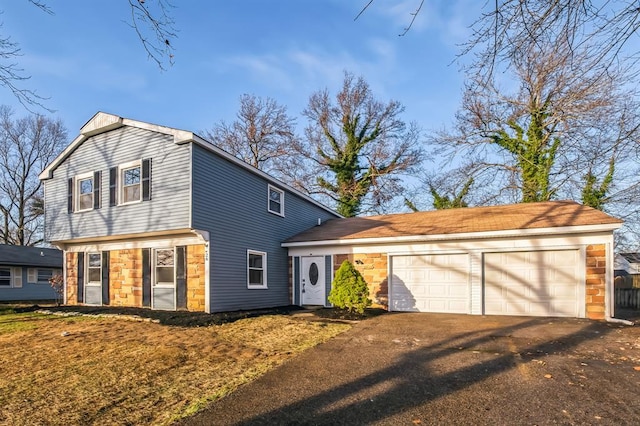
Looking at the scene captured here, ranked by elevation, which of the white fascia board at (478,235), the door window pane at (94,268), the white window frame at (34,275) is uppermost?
the white fascia board at (478,235)

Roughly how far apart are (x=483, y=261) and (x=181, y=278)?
9182 millimetres

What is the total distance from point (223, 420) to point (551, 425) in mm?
3290

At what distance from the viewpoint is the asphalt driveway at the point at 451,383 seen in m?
3.99

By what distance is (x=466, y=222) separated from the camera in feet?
42.0

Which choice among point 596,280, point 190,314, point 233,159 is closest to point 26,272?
point 190,314

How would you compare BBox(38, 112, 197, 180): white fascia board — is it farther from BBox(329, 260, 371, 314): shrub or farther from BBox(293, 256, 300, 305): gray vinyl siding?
BBox(293, 256, 300, 305): gray vinyl siding

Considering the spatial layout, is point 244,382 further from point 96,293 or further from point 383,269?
point 96,293

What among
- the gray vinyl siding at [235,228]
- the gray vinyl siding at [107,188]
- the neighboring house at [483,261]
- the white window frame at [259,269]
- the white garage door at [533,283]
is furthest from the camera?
the white window frame at [259,269]

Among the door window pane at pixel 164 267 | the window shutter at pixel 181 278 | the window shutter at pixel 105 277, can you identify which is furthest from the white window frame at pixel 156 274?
the window shutter at pixel 105 277

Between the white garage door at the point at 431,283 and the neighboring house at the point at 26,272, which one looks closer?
the white garage door at the point at 431,283

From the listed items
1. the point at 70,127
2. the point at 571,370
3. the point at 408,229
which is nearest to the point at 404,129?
the point at 408,229

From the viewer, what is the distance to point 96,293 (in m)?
13.5

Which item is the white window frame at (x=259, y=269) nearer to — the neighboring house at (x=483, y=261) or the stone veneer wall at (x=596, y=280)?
the neighboring house at (x=483, y=261)

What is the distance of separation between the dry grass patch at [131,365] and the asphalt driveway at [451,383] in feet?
1.89
